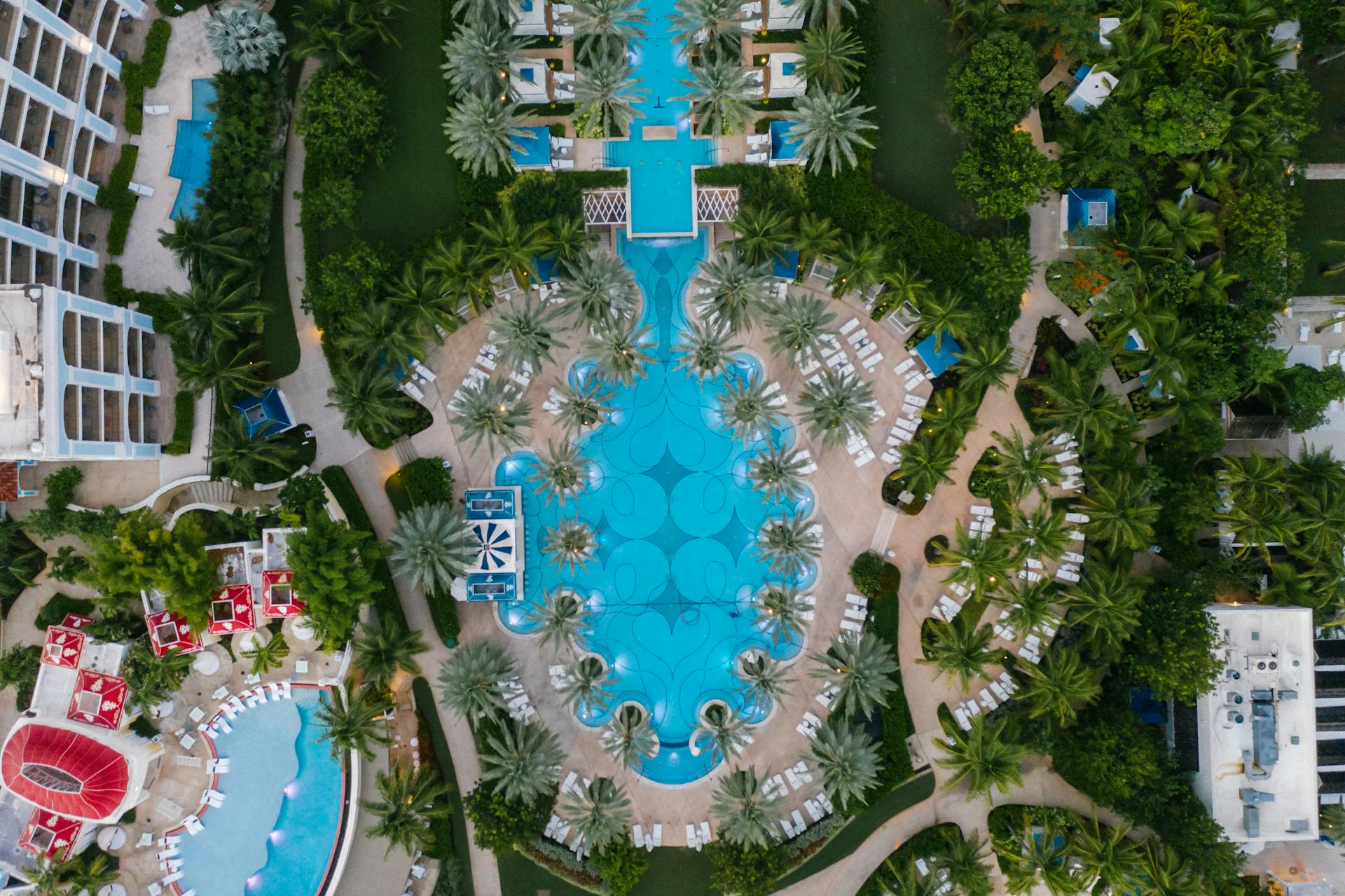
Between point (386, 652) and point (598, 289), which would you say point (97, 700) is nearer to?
point (386, 652)

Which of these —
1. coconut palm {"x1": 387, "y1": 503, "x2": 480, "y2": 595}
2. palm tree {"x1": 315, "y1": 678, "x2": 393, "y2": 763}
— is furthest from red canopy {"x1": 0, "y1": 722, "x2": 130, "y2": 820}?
coconut palm {"x1": 387, "y1": 503, "x2": 480, "y2": 595}

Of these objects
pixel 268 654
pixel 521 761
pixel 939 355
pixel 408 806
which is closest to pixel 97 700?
pixel 268 654

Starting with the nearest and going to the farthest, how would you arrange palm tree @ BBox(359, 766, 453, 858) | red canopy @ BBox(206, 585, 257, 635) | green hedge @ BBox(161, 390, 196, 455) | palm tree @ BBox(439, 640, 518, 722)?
1. palm tree @ BBox(359, 766, 453, 858)
2. palm tree @ BBox(439, 640, 518, 722)
3. red canopy @ BBox(206, 585, 257, 635)
4. green hedge @ BBox(161, 390, 196, 455)

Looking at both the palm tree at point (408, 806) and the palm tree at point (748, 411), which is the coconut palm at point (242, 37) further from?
the palm tree at point (408, 806)

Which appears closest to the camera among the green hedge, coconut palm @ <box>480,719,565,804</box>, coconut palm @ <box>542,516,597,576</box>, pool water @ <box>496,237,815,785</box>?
coconut palm @ <box>480,719,565,804</box>

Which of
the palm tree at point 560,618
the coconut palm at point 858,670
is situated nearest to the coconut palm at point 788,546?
the coconut palm at point 858,670

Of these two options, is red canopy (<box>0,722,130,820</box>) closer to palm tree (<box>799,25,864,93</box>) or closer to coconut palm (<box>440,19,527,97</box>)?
coconut palm (<box>440,19,527,97</box>)
